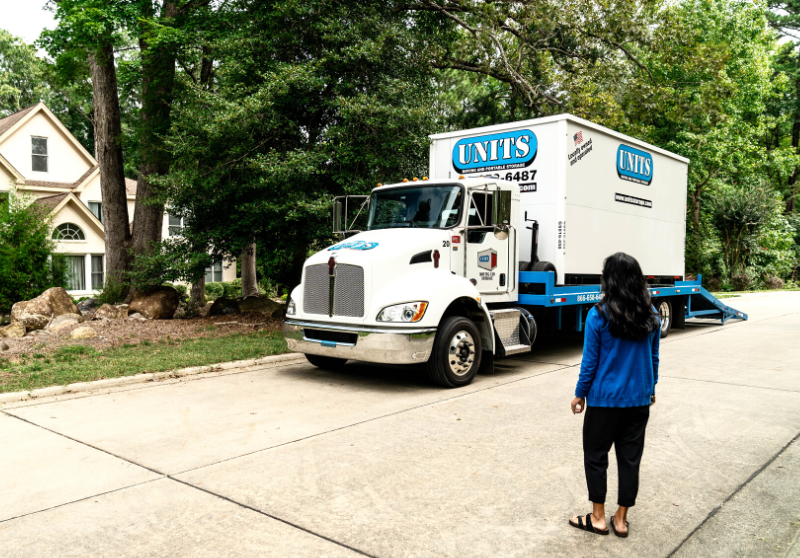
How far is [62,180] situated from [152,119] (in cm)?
1909

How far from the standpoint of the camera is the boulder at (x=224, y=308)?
16344 millimetres

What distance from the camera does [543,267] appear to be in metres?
10.1

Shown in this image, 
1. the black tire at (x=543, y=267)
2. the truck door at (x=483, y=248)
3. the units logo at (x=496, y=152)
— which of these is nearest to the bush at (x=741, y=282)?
the black tire at (x=543, y=267)

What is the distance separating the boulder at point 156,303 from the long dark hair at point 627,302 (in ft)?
43.0

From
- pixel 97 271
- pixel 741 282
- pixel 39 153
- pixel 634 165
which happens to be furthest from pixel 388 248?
pixel 741 282

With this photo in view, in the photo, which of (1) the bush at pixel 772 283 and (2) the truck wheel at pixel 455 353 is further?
(1) the bush at pixel 772 283

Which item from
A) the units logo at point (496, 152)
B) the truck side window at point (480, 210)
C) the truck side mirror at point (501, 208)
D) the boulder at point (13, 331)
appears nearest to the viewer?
the truck side mirror at point (501, 208)

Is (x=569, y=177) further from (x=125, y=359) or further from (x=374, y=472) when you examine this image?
(x=125, y=359)

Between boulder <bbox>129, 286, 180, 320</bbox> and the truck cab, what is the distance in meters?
6.94

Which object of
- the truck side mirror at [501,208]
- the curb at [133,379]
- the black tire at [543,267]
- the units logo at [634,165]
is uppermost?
the units logo at [634,165]

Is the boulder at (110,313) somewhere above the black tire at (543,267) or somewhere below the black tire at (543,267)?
below

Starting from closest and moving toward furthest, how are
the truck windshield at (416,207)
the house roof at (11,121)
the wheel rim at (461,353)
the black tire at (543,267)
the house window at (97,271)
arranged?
the wheel rim at (461,353), the truck windshield at (416,207), the black tire at (543,267), the house roof at (11,121), the house window at (97,271)

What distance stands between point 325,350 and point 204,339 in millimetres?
4369

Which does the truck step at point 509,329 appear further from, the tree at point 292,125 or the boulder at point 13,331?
the boulder at point 13,331
